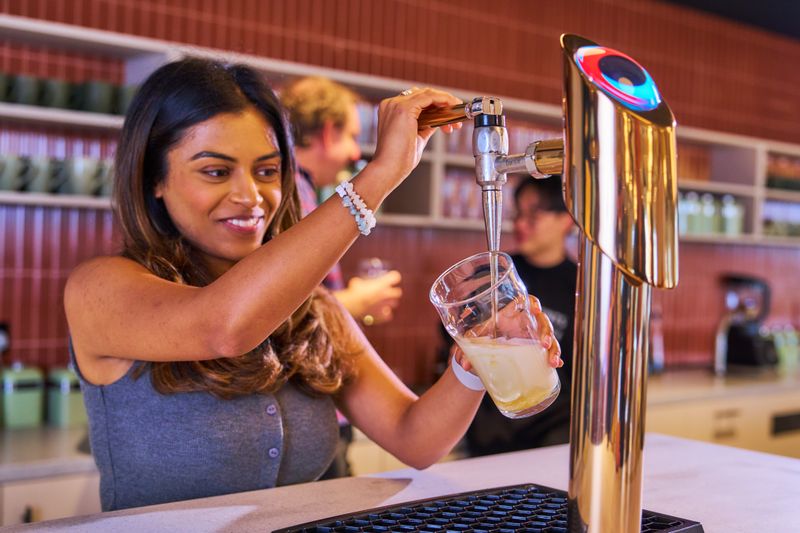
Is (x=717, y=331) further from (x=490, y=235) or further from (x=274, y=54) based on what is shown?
(x=490, y=235)

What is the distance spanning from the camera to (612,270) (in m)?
0.73

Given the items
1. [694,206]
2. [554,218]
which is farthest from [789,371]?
[554,218]

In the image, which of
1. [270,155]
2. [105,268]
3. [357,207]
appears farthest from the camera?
[270,155]

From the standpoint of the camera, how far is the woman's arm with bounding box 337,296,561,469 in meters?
1.40

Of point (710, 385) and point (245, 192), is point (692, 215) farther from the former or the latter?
point (245, 192)

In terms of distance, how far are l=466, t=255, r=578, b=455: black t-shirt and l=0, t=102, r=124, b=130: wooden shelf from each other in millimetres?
1409

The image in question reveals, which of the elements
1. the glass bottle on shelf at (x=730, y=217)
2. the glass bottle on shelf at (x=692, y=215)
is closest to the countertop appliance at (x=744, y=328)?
the glass bottle on shelf at (x=730, y=217)

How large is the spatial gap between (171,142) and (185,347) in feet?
1.36

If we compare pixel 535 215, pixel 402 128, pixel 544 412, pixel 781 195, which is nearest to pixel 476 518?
pixel 402 128

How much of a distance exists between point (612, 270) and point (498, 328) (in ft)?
0.58

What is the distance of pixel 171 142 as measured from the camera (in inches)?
55.9

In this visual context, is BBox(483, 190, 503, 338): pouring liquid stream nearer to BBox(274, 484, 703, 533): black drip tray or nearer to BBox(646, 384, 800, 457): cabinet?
BBox(274, 484, 703, 533): black drip tray

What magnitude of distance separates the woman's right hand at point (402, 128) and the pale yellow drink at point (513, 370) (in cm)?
22

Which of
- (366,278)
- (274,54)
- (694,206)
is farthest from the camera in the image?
(694,206)
